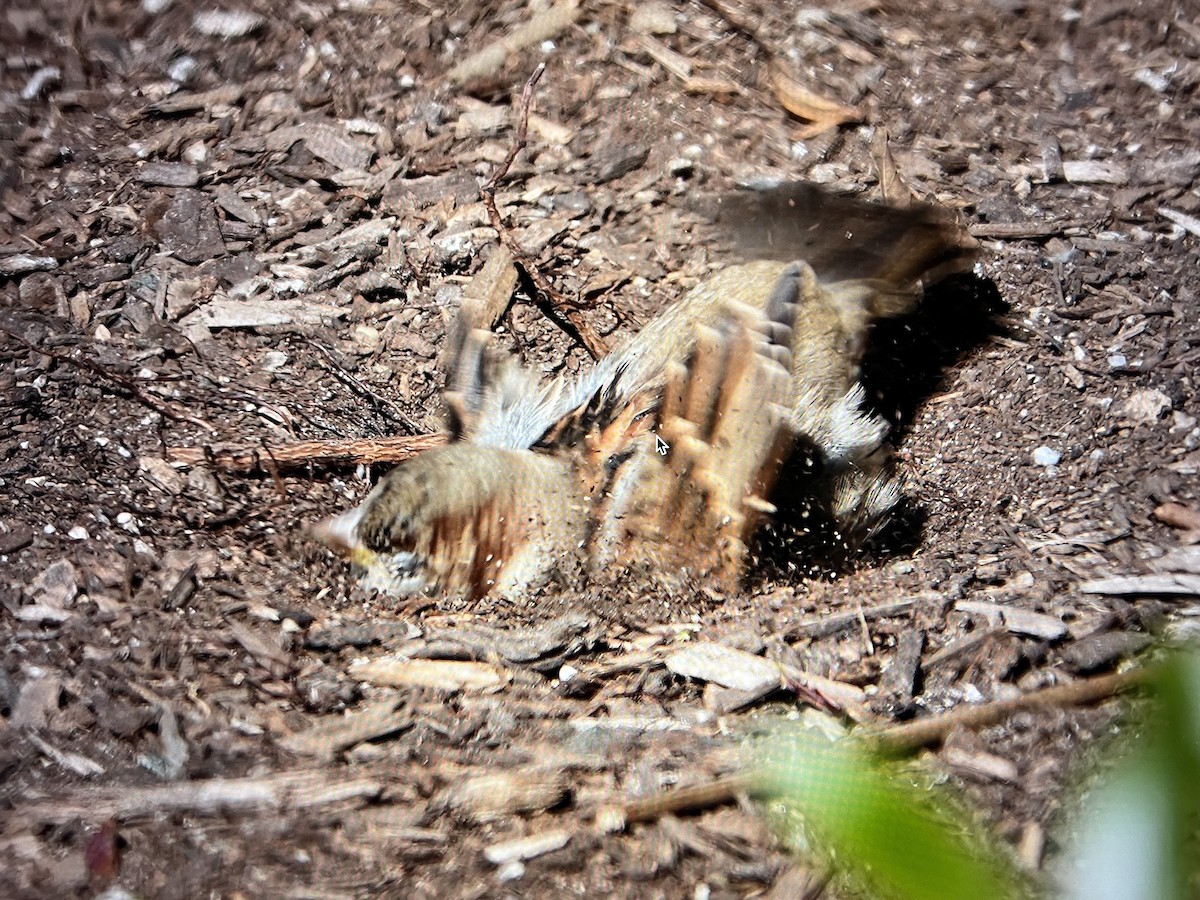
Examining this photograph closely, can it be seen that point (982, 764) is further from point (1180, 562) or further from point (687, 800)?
point (1180, 562)

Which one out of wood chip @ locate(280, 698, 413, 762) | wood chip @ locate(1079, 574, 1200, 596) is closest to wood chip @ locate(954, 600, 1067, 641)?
wood chip @ locate(1079, 574, 1200, 596)

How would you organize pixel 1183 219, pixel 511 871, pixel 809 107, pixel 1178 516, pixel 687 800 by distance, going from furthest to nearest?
pixel 809 107 < pixel 1183 219 < pixel 1178 516 < pixel 687 800 < pixel 511 871

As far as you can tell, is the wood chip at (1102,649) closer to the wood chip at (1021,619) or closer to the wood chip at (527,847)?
the wood chip at (1021,619)

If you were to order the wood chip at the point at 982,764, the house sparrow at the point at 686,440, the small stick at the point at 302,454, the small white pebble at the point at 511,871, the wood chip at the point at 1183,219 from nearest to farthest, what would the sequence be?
the small white pebble at the point at 511,871
the wood chip at the point at 982,764
the house sparrow at the point at 686,440
the small stick at the point at 302,454
the wood chip at the point at 1183,219

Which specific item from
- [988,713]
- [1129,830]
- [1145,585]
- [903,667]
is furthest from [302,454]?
[1129,830]

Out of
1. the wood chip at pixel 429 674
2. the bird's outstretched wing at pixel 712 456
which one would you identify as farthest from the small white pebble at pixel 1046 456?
the wood chip at pixel 429 674

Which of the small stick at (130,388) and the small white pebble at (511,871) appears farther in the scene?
the small stick at (130,388)
